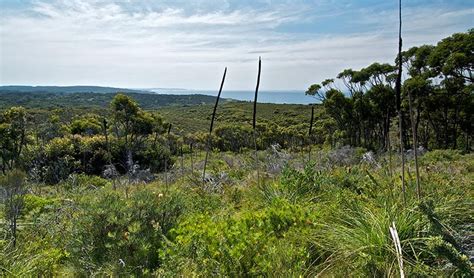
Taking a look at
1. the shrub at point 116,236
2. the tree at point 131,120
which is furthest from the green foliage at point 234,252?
the tree at point 131,120

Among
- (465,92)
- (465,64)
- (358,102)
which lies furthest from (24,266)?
(358,102)

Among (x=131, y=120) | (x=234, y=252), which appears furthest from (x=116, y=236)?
(x=131, y=120)

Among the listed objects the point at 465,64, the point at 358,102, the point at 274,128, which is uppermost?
the point at 465,64

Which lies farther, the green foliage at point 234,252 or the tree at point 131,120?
the tree at point 131,120

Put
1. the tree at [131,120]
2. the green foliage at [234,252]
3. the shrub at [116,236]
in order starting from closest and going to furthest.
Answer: the green foliage at [234,252] < the shrub at [116,236] < the tree at [131,120]

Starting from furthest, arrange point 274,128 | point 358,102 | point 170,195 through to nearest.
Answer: point 274,128 → point 358,102 → point 170,195

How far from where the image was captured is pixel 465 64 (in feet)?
82.0

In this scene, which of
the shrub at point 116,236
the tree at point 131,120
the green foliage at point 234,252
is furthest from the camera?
the tree at point 131,120

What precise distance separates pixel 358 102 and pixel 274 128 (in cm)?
1459

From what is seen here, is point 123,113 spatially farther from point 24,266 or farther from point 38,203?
point 24,266

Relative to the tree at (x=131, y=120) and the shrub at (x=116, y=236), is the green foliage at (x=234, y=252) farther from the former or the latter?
the tree at (x=131, y=120)

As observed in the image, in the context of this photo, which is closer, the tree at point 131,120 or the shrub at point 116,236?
the shrub at point 116,236

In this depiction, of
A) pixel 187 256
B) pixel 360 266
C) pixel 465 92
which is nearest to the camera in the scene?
pixel 360 266

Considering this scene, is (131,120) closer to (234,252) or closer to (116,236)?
(116,236)
